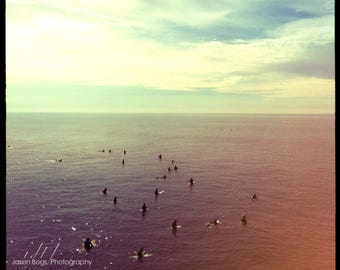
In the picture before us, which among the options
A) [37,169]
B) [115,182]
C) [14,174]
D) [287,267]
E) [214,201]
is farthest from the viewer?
[37,169]

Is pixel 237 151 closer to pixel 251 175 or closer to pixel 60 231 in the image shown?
pixel 251 175

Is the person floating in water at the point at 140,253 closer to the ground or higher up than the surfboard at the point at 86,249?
higher up

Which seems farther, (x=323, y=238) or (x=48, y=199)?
(x=48, y=199)

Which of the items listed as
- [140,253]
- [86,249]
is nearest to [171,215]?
[140,253]

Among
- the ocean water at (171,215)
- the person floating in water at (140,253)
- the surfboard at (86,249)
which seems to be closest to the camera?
the person floating in water at (140,253)

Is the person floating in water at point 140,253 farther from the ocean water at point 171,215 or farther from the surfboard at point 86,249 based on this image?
the surfboard at point 86,249

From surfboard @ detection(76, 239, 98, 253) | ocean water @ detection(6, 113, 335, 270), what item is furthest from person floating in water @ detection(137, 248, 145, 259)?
surfboard @ detection(76, 239, 98, 253)

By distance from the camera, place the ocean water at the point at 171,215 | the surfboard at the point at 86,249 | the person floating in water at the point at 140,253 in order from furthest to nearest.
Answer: the surfboard at the point at 86,249, the ocean water at the point at 171,215, the person floating in water at the point at 140,253

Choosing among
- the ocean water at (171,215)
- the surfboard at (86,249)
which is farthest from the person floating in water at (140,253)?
→ the surfboard at (86,249)

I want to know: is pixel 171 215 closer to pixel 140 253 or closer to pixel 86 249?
pixel 140 253

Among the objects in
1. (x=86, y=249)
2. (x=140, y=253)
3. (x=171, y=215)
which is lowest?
(x=86, y=249)

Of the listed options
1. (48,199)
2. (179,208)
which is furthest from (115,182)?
(179,208)
